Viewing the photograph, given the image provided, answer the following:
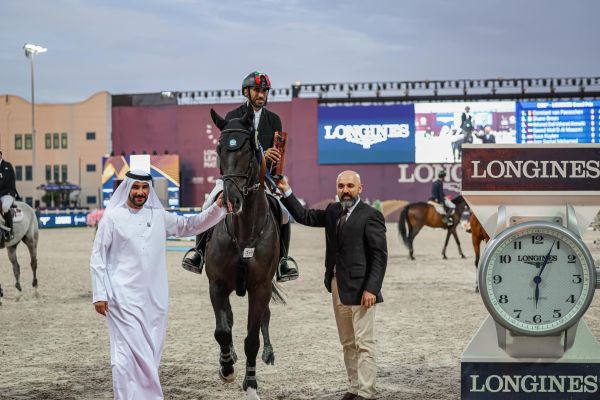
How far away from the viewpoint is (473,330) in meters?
10.6

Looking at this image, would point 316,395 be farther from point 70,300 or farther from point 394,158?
point 394,158

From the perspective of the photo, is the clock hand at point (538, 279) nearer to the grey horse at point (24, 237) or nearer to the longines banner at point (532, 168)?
the longines banner at point (532, 168)

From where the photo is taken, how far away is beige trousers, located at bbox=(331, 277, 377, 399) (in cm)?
641

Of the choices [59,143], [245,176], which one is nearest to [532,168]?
[245,176]

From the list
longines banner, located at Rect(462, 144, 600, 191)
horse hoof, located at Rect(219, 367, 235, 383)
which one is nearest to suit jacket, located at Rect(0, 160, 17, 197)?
horse hoof, located at Rect(219, 367, 235, 383)

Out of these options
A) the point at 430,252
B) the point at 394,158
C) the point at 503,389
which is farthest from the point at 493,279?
the point at 394,158

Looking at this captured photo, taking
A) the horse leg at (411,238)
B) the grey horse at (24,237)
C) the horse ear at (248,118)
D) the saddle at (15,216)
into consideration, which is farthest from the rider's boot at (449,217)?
the horse ear at (248,118)

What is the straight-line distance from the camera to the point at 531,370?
18.2 feet

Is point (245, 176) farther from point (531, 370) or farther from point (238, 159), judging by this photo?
point (531, 370)

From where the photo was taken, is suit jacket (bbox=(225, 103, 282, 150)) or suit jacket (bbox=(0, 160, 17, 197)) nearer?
suit jacket (bbox=(225, 103, 282, 150))

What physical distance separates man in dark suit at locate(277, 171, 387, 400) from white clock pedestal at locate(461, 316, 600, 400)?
1.08 metres

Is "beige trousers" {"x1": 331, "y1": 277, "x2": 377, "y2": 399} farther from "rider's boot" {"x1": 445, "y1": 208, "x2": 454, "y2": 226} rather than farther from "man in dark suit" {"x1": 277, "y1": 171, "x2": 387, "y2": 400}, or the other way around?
"rider's boot" {"x1": 445, "y1": 208, "x2": 454, "y2": 226}

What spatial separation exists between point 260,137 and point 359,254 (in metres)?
1.91

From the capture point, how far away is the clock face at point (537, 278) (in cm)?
539
